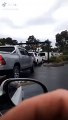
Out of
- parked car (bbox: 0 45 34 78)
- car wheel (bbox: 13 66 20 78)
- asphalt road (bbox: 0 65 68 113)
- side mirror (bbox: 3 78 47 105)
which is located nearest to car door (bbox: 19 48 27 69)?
parked car (bbox: 0 45 34 78)

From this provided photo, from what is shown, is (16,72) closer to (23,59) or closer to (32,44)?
(23,59)

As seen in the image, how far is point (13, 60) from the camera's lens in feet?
54.7

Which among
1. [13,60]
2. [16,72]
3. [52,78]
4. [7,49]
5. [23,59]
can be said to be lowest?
[52,78]

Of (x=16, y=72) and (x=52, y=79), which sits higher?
(x=16, y=72)

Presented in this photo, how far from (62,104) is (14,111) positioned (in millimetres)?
139

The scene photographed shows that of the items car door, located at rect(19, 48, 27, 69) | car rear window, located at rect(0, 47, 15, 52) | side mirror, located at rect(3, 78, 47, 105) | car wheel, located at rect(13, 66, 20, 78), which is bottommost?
car wheel, located at rect(13, 66, 20, 78)

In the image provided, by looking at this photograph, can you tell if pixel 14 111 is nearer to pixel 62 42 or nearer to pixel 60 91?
pixel 60 91

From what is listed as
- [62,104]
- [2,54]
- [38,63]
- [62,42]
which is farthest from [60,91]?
[62,42]

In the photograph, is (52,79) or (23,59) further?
(23,59)

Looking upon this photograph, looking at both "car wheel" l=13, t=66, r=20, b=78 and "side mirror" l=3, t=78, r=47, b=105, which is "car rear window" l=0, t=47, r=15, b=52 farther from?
"side mirror" l=3, t=78, r=47, b=105

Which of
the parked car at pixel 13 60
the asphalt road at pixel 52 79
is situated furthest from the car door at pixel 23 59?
Result: the asphalt road at pixel 52 79

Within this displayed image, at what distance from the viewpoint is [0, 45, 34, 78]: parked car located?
15.5m

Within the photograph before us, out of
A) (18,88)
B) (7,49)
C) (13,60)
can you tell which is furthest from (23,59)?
(18,88)

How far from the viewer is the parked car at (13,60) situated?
609 inches
